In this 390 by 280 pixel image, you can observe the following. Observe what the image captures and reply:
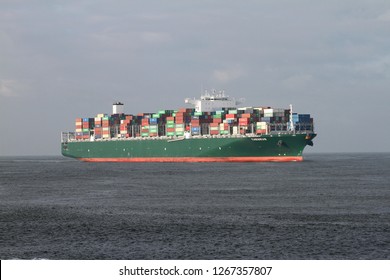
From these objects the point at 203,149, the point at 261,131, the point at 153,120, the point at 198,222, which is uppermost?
the point at 153,120

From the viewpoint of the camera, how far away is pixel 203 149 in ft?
340

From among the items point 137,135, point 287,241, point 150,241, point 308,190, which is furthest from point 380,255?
point 137,135

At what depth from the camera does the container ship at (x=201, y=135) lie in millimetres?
98500

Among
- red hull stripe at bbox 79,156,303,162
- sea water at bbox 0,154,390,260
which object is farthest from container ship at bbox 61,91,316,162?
sea water at bbox 0,154,390,260

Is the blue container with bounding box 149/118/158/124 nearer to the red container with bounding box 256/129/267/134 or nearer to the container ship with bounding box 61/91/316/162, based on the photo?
the container ship with bounding box 61/91/316/162

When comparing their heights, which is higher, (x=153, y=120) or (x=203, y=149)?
(x=153, y=120)

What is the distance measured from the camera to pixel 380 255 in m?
24.6

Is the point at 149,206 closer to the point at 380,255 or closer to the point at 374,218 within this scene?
the point at 374,218

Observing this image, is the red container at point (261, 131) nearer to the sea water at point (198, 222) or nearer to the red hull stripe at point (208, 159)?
the red hull stripe at point (208, 159)

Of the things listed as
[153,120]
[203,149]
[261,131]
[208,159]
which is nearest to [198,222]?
[261,131]

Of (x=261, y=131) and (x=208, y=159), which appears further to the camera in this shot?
(x=208, y=159)

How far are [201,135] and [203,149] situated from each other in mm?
4383

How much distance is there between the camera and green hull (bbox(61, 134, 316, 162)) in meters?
97.1

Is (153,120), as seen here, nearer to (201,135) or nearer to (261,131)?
(201,135)
